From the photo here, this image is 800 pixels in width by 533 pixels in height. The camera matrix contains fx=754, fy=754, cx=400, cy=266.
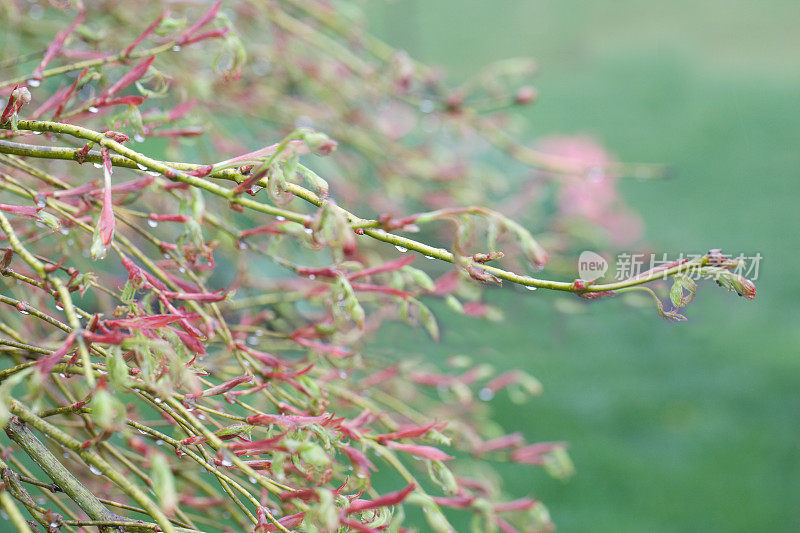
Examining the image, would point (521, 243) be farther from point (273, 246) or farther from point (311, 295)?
point (311, 295)

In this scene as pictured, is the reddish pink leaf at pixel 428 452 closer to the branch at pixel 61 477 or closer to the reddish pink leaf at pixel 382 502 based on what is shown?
the reddish pink leaf at pixel 382 502

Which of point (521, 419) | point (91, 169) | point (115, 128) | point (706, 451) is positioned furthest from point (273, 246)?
point (706, 451)

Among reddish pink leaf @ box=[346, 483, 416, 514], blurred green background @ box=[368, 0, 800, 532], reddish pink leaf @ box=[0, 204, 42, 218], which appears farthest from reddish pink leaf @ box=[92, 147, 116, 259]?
blurred green background @ box=[368, 0, 800, 532]

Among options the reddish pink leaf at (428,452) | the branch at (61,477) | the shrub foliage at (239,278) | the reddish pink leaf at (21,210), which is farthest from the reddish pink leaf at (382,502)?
the reddish pink leaf at (21,210)

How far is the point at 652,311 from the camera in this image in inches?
84.7

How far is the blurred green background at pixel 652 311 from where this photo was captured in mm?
3035

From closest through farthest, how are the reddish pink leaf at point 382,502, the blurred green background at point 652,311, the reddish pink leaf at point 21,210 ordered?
the reddish pink leaf at point 382,502, the reddish pink leaf at point 21,210, the blurred green background at point 652,311

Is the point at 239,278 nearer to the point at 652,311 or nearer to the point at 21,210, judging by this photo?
the point at 21,210

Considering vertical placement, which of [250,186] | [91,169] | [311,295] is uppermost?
[91,169]

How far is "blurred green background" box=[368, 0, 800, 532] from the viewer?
3.04 meters

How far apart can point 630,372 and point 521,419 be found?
817 mm

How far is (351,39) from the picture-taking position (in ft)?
6.39

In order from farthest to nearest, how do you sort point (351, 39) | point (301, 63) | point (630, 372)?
point (630, 372)
point (301, 63)
point (351, 39)

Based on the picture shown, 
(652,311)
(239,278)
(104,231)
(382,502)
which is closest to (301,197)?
(104,231)
